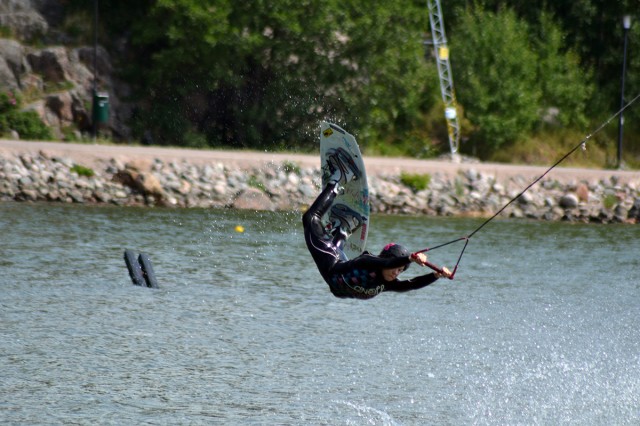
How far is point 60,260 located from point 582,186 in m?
15.0

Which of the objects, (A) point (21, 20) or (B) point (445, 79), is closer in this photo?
(A) point (21, 20)

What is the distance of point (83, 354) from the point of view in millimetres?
13602

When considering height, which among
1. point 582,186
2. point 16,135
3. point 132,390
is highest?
point 132,390

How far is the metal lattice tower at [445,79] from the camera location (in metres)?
33.0

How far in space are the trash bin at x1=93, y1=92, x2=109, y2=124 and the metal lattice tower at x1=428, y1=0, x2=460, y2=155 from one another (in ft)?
32.2

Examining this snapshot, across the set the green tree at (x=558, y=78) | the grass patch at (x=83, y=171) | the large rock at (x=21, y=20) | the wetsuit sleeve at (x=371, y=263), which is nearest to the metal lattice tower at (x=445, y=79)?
the green tree at (x=558, y=78)

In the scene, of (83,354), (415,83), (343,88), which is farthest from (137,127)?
(83,354)

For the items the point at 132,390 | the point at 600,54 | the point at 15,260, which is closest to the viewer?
the point at 132,390

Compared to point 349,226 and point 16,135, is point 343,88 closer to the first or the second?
point 16,135

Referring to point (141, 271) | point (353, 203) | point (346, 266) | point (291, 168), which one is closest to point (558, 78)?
point (291, 168)

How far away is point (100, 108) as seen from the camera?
96.5ft

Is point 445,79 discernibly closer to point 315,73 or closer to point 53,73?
point 315,73

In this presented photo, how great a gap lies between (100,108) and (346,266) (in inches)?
774

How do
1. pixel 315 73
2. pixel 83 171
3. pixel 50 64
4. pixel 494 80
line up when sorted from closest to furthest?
pixel 83 171 → pixel 50 64 → pixel 315 73 → pixel 494 80
